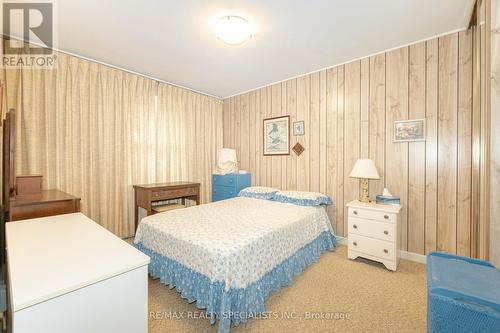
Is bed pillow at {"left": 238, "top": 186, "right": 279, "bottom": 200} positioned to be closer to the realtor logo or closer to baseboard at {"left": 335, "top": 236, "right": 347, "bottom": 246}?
baseboard at {"left": 335, "top": 236, "right": 347, "bottom": 246}

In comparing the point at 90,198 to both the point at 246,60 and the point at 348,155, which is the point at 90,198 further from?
A: the point at 348,155

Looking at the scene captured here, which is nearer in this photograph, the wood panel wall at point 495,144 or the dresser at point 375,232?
the wood panel wall at point 495,144

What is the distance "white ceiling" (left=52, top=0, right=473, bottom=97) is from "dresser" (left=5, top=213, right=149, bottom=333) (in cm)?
207

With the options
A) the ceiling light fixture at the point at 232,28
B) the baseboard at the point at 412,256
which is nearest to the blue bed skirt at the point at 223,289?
the baseboard at the point at 412,256

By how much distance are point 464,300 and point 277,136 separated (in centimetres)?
336

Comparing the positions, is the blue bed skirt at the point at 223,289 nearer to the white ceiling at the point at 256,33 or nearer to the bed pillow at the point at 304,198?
the bed pillow at the point at 304,198

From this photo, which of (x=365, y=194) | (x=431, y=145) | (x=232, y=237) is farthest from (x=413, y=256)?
(x=232, y=237)

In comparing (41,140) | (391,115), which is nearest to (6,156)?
(41,140)

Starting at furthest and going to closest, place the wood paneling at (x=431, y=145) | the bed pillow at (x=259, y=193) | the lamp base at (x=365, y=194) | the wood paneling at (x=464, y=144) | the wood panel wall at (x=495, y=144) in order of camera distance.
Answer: the bed pillow at (x=259, y=193) → the lamp base at (x=365, y=194) → the wood paneling at (x=431, y=145) → the wood paneling at (x=464, y=144) → the wood panel wall at (x=495, y=144)

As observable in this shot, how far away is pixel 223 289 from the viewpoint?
63.5 inches

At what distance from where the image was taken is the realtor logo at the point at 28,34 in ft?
6.94

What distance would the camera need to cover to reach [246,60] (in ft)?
10.2

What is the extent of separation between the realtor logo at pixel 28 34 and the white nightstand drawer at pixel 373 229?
3.90 m

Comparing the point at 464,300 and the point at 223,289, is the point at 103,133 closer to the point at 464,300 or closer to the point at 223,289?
the point at 223,289
